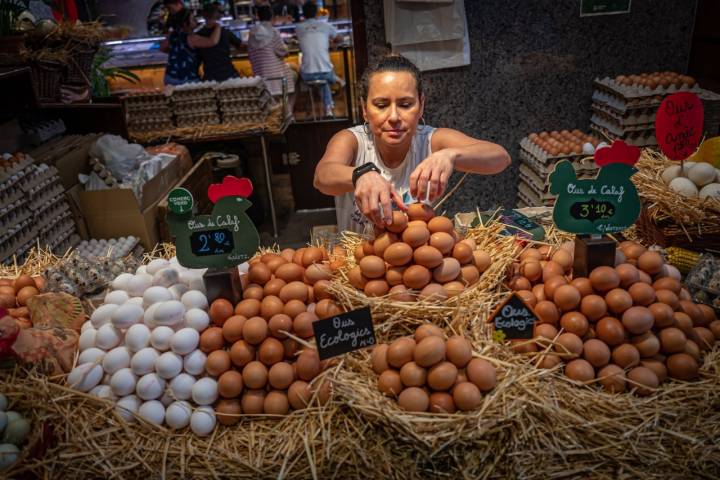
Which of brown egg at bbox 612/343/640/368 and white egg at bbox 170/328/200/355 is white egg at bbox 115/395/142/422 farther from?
brown egg at bbox 612/343/640/368

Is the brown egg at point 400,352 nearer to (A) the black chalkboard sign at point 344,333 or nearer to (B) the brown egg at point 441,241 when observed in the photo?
(A) the black chalkboard sign at point 344,333

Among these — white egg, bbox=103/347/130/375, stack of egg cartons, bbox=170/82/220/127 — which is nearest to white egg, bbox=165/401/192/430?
white egg, bbox=103/347/130/375

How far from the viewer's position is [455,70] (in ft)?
15.0

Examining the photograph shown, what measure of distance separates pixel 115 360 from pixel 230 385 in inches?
15.0

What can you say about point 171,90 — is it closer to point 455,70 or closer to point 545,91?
point 455,70

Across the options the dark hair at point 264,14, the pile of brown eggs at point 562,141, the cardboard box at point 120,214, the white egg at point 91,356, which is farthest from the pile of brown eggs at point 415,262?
the dark hair at point 264,14

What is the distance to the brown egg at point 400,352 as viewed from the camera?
1446mm

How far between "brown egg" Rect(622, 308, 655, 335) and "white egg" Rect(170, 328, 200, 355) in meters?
1.30

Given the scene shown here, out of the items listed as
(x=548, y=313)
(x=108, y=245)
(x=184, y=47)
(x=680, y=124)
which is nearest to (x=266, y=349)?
(x=548, y=313)

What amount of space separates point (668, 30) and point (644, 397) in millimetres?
4277

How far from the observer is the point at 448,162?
6.38 ft

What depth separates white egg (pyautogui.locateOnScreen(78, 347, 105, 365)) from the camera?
163 cm

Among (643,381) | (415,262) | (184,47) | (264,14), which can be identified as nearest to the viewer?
(643,381)

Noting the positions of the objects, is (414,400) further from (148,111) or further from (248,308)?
(148,111)
